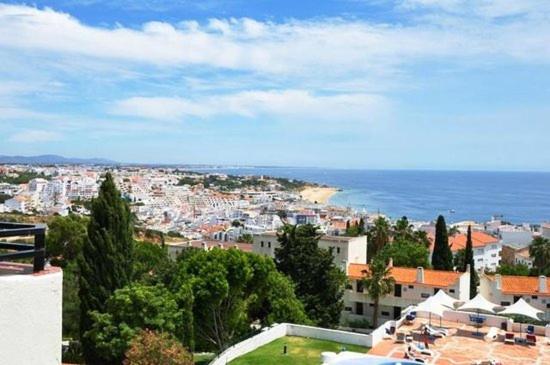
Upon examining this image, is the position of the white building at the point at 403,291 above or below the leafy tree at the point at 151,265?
below

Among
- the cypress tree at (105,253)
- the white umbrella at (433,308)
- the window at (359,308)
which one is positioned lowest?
the window at (359,308)

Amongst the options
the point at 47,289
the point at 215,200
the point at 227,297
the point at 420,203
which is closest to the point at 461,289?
the point at 227,297

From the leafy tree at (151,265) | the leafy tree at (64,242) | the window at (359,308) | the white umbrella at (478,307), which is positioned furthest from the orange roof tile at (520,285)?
the leafy tree at (64,242)

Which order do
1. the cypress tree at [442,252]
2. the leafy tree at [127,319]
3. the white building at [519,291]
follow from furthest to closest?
the cypress tree at [442,252], the white building at [519,291], the leafy tree at [127,319]

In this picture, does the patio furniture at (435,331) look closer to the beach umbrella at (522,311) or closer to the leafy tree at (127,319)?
the beach umbrella at (522,311)

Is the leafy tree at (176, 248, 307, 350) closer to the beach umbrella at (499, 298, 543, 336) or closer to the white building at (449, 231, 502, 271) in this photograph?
the beach umbrella at (499, 298, 543, 336)

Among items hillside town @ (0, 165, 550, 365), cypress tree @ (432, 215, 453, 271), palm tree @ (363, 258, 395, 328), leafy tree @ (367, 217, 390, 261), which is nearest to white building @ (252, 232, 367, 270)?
hillside town @ (0, 165, 550, 365)
